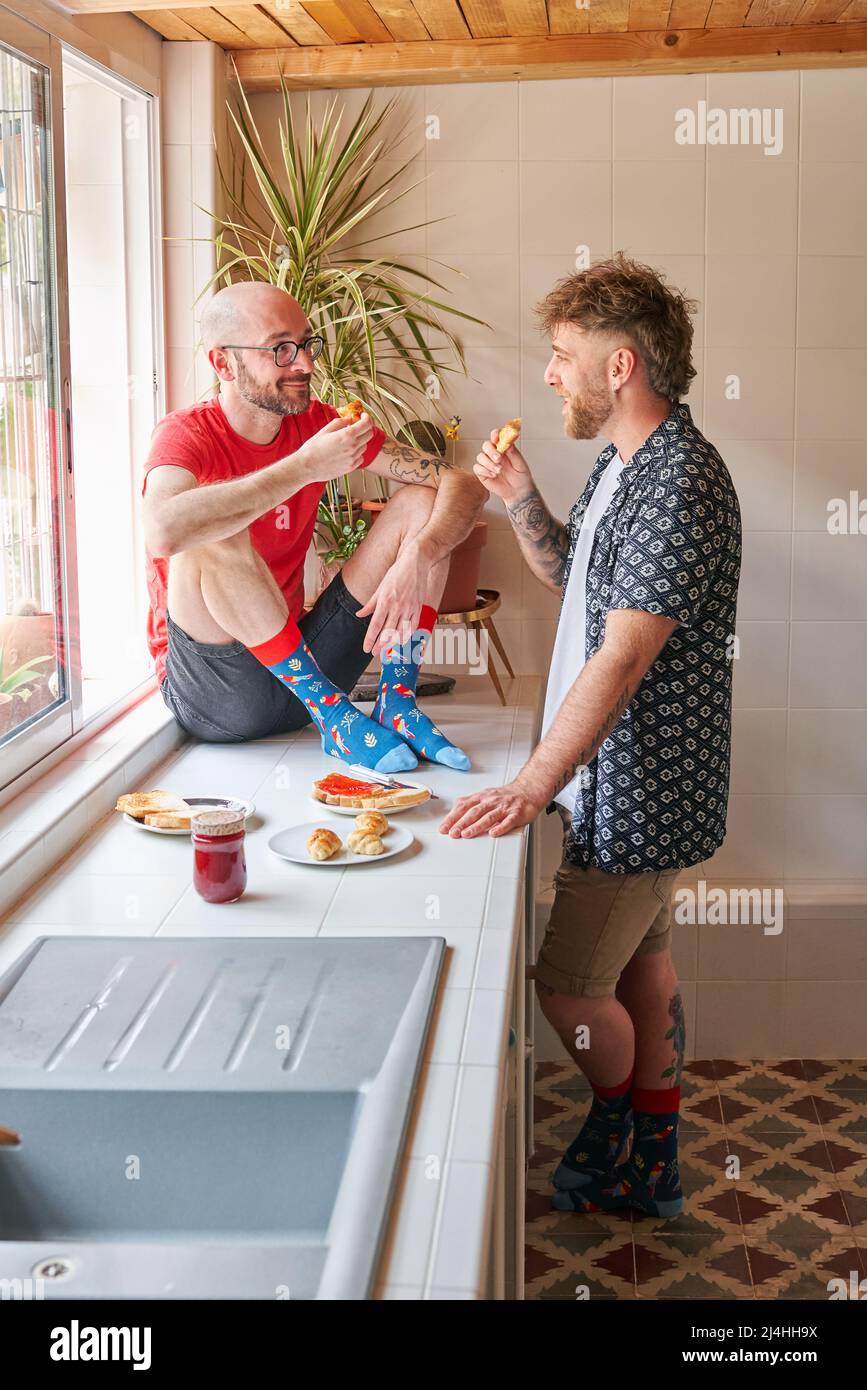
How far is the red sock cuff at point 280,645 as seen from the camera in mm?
2490

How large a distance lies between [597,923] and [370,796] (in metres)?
0.46

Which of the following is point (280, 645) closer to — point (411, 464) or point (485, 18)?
point (411, 464)

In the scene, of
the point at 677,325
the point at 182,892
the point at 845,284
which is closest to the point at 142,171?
the point at 677,325

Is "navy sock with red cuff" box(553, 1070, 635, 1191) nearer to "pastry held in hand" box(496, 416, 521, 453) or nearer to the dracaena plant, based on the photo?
"pastry held in hand" box(496, 416, 521, 453)

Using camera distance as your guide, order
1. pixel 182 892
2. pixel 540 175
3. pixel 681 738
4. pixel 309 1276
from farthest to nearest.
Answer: pixel 540 175, pixel 681 738, pixel 182 892, pixel 309 1276

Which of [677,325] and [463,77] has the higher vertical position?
[463,77]

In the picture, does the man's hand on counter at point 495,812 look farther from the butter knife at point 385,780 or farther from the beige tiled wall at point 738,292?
the beige tiled wall at point 738,292

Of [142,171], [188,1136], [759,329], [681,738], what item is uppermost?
[142,171]

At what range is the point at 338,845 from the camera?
2016 millimetres

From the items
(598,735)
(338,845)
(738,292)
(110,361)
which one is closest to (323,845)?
(338,845)

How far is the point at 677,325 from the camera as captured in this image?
89.7 inches

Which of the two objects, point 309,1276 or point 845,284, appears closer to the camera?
point 309,1276

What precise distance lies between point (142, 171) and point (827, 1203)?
2630 mm

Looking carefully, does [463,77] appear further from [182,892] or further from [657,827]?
[182,892]
